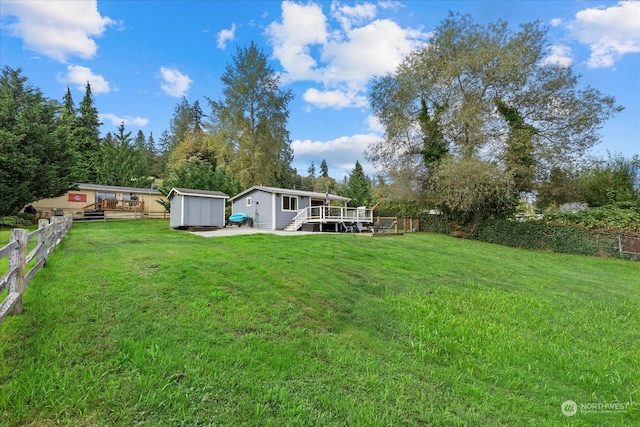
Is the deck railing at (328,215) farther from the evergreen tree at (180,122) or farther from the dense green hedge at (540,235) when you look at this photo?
the evergreen tree at (180,122)

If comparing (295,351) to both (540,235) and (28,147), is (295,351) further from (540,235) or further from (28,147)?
(540,235)

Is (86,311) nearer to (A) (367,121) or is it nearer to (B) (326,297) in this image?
(B) (326,297)

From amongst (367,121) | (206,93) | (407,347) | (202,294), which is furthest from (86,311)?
(206,93)

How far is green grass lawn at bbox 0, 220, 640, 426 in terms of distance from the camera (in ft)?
8.23

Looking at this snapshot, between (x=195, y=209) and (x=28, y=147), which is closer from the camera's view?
(x=28, y=147)

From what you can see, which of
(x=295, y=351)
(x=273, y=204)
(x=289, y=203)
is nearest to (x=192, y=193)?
(x=273, y=204)

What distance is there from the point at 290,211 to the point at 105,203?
49.4 ft

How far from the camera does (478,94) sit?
19641 mm

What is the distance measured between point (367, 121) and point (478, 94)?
803 centimetres

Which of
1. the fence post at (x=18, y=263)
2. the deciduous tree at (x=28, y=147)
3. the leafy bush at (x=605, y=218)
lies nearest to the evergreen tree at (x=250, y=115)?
the deciduous tree at (x=28, y=147)

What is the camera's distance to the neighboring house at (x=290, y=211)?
19.6m

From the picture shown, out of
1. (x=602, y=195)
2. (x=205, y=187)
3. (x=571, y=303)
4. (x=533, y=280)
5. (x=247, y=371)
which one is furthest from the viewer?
(x=205, y=187)

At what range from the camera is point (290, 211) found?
20.4 m

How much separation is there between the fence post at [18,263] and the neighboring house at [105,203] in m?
21.3
